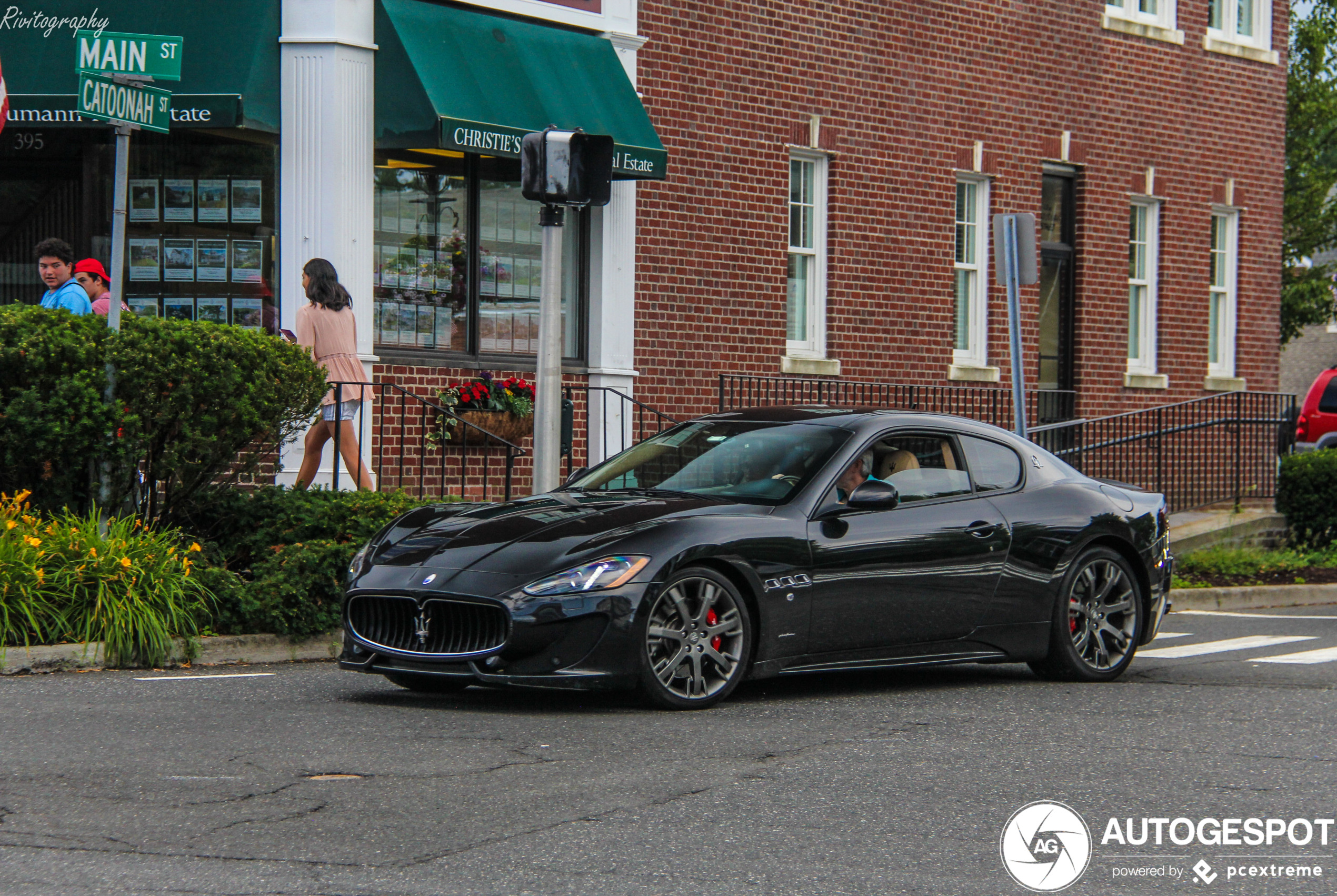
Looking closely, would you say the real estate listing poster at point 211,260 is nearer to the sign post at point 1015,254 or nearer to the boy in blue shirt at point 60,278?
the boy in blue shirt at point 60,278

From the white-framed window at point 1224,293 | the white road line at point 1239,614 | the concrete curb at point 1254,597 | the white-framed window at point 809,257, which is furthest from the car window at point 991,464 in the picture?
the white-framed window at point 1224,293

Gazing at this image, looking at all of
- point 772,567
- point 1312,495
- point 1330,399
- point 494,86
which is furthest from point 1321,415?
point 772,567

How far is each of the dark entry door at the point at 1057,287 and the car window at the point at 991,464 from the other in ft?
38.3

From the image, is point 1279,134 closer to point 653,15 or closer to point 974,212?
point 974,212

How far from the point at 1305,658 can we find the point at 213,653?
6501 mm

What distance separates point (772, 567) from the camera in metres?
8.04

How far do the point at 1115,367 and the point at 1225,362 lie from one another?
2.36 metres

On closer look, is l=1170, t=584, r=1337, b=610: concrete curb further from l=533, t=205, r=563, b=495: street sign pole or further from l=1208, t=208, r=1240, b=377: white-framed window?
l=1208, t=208, r=1240, b=377: white-framed window

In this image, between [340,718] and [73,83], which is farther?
[73,83]

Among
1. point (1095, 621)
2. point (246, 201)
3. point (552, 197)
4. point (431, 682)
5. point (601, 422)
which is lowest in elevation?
point (431, 682)

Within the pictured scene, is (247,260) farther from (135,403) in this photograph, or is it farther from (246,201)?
(135,403)

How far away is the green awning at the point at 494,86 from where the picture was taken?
14117 mm

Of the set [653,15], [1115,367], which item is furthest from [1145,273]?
[653,15]

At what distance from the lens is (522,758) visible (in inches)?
259
